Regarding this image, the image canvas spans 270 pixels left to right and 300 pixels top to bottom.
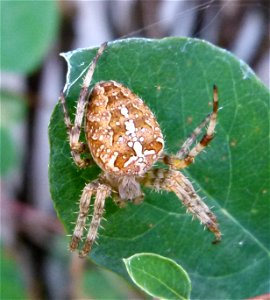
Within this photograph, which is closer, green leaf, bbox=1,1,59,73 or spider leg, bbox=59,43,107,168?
spider leg, bbox=59,43,107,168

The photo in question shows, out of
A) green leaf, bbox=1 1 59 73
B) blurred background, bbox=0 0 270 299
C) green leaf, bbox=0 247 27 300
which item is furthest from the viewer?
blurred background, bbox=0 0 270 299

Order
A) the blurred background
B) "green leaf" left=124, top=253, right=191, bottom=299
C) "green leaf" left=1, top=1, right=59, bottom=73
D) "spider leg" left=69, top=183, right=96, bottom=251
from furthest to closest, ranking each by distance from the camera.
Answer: the blurred background, "green leaf" left=1, top=1, right=59, bottom=73, "spider leg" left=69, top=183, right=96, bottom=251, "green leaf" left=124, top=253, right=191, bottom=299

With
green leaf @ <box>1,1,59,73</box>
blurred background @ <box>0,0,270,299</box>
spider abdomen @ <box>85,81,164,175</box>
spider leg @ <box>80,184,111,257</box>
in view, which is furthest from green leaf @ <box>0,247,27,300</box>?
spider abdomen @ <box>85,81,164,175</box>

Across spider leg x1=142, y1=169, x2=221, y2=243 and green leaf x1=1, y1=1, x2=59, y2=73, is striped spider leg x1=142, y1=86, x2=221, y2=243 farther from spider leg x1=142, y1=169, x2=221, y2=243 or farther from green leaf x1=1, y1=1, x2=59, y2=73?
green leaf x1=1, y1=1, x2=59, y2=73

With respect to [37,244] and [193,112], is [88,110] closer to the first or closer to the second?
[193,112]

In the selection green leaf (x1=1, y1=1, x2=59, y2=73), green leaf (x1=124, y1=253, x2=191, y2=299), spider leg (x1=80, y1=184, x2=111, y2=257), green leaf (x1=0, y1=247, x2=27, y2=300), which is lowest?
green leaf (x1=0, y1=247, x2=27, y2=300)

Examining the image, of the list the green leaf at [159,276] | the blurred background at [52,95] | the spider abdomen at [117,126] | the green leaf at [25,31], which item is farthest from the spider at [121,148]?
the blurred background at [52,95]
